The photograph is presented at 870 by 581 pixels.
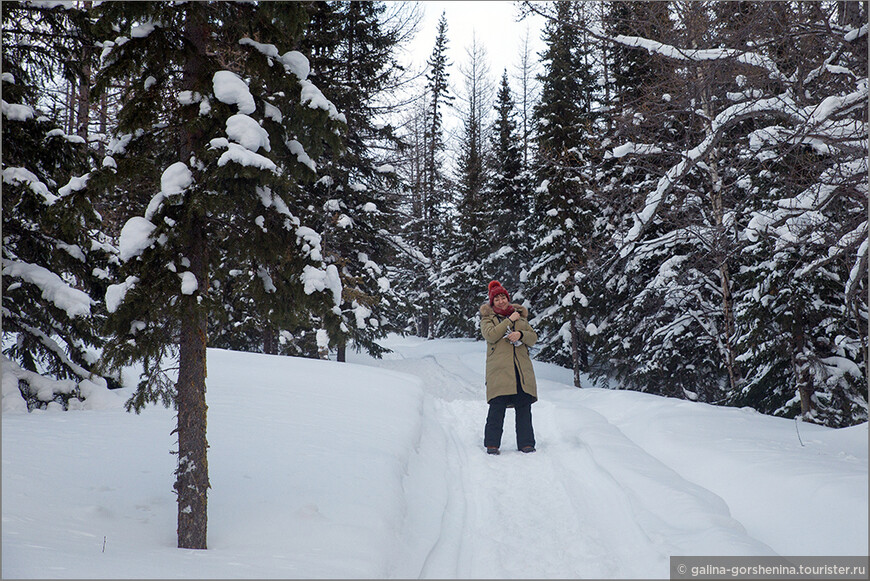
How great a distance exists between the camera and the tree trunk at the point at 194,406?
13.0 ft

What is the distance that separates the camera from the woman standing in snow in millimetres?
6996

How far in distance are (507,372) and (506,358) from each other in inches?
8.8

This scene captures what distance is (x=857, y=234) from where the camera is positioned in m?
5.34

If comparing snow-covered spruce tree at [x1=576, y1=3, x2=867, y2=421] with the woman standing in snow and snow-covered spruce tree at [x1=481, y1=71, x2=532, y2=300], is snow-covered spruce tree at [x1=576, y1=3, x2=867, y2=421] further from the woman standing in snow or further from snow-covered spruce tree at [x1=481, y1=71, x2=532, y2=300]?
snow-covered spruce tree at [x1=481, y1=71, x2=532, y2=300]

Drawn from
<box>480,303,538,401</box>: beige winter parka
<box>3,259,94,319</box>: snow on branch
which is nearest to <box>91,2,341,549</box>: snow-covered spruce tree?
<box>3,259,94,319</box>: snow on branch

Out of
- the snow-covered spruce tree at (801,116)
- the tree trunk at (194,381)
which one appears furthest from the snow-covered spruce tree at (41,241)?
the snow-covered spruce tree at (801,116)

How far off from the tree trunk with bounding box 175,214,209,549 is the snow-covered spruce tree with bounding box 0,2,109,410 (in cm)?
308

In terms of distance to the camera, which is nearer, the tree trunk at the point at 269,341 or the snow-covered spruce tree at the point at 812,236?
the snow-covered spruce tree at the point at 812,236

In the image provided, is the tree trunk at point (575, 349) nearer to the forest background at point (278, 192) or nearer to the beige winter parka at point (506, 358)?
the forest background at point (278, 192)

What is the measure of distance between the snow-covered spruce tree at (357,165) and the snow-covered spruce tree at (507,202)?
8.85 metres

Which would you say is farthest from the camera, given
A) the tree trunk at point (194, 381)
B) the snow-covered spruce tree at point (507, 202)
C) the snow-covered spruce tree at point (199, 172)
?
the snow-covered spruce tree at point (507, 202)

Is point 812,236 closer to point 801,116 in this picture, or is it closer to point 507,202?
point 801,116

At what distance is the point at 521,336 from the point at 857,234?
400 cm

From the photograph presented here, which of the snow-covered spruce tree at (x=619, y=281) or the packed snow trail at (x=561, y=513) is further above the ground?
the snow-covered spruce tree at (x=619, y=281)
